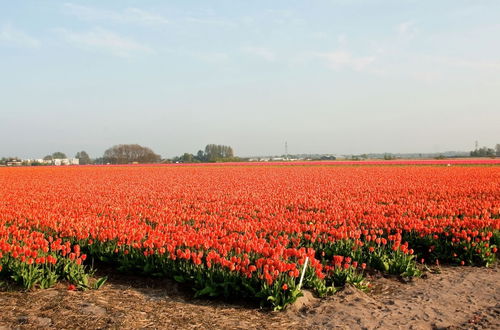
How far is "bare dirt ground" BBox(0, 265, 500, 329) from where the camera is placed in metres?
5.34

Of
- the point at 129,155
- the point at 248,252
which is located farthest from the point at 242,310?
the point at 129,155

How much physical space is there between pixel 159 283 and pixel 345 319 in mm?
3203

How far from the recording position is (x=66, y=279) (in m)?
7.05

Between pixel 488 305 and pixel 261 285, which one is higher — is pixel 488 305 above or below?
below

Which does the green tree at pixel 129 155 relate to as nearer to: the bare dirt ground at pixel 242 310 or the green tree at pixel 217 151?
the green tree at pixel 217 151

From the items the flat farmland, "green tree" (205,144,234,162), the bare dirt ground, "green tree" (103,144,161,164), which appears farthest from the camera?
"green tree" (205,144,234,162)

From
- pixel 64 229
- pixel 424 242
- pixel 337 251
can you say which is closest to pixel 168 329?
pixel 337 251

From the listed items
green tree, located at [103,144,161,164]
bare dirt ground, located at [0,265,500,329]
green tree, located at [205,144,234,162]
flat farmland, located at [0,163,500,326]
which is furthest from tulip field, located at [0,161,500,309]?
green tree, located at [205,144,234,162]

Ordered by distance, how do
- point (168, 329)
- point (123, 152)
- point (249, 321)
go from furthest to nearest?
point (123, 152)
point (249, 321)
point (168, 329)

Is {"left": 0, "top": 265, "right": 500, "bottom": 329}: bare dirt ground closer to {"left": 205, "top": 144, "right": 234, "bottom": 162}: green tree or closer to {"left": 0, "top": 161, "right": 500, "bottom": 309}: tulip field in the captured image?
{"left": 0, "top": 161, "right": 500, "bottom": 309}: tulip field

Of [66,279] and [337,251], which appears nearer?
[66,279]

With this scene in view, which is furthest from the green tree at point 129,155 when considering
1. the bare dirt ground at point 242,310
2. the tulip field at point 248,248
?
the bare dirt ground at point 242,310

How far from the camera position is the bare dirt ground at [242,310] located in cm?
534

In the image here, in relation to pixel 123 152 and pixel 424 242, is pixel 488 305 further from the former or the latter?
pixel 123 152
